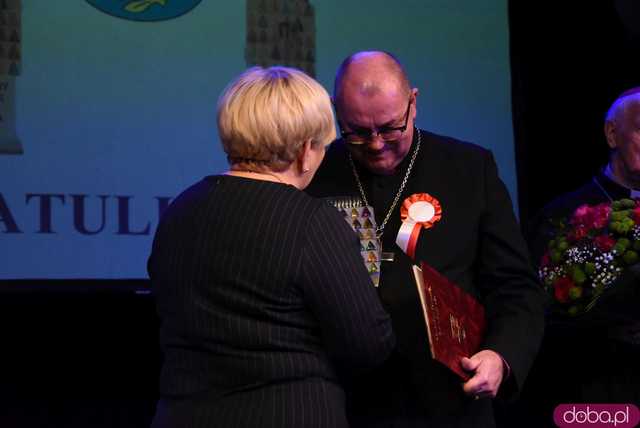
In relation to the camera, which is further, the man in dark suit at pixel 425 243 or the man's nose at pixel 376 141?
the man's nose at pixel 376 141

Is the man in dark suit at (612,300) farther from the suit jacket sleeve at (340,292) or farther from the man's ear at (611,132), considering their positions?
the suit jacket sleeve at (340,292)

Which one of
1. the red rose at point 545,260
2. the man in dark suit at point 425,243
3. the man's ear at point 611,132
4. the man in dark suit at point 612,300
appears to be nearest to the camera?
the man in dark suit at point 425,243

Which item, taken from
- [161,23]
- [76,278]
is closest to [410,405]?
[76,278]

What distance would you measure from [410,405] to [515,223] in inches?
19.9

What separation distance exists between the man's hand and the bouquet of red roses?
0.61 meters

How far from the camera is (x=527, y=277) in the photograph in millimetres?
2119

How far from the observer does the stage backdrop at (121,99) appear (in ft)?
11.0

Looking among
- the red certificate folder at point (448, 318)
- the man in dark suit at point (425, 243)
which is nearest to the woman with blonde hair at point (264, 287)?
the red certificate folder at point (448, 318)

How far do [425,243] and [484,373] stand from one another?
1.25 feet

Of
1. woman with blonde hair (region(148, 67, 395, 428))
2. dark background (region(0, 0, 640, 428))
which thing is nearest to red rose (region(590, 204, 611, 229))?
woman with blonde hair (region(148, 67, 395, 428))

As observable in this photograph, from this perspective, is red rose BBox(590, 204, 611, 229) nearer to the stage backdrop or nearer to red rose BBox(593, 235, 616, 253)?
red rose BBox(593, 235, 616, 253)

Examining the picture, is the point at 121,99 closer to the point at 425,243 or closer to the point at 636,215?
the point at 425,243

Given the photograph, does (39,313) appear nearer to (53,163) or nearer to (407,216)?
(53,163)

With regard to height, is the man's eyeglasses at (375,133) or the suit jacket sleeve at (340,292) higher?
the man's eyeglasses at (375,133)
